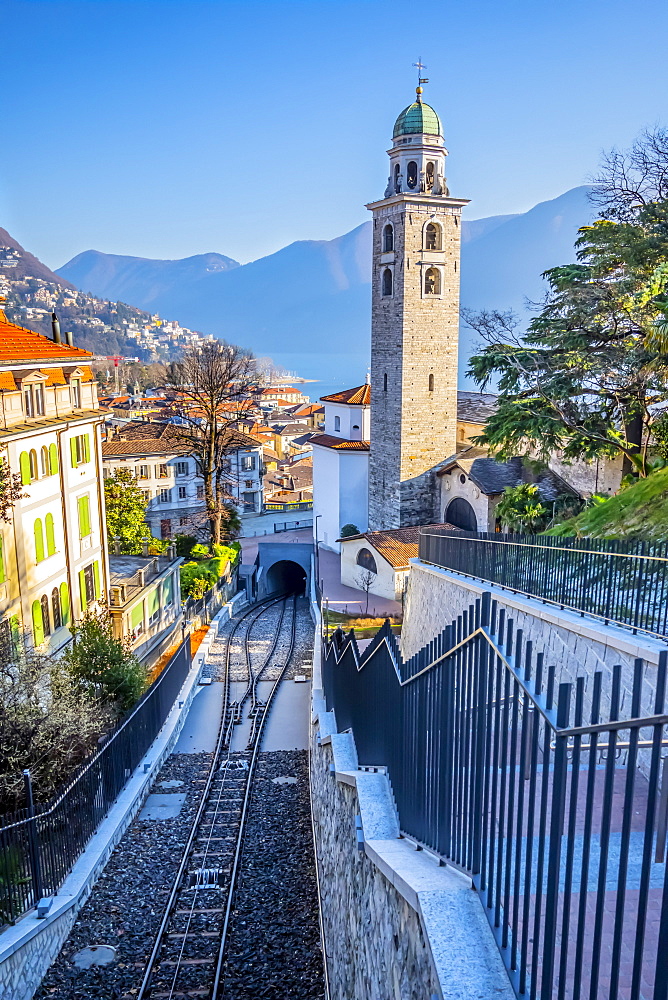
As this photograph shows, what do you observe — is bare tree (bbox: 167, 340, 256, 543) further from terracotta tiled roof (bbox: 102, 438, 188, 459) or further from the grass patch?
the grass patch

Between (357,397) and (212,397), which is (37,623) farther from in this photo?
(357,397)

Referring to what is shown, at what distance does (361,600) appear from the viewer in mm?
31438

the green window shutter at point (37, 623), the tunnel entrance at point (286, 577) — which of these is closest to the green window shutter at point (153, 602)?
the green window shutter at point (37, 623)

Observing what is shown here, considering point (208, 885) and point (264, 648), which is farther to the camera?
point (264, 648)

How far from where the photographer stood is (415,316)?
1389 inches

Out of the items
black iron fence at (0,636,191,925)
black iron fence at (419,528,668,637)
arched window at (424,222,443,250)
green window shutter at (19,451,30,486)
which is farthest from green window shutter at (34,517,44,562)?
arched window at (424,222,443,250)

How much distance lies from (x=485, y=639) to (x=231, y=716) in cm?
1588

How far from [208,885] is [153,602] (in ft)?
47.2

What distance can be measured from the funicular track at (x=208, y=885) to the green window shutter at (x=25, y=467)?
706cm

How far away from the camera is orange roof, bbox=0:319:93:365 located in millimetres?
16856

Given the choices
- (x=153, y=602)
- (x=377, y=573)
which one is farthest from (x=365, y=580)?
(x=153, y=602)

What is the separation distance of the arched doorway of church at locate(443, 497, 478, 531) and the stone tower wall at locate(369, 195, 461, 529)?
3.65ft

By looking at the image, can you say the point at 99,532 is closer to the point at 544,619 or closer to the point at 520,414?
the point at 520,414

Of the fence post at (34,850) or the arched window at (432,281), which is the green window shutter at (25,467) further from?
the arched window at (432,281)
